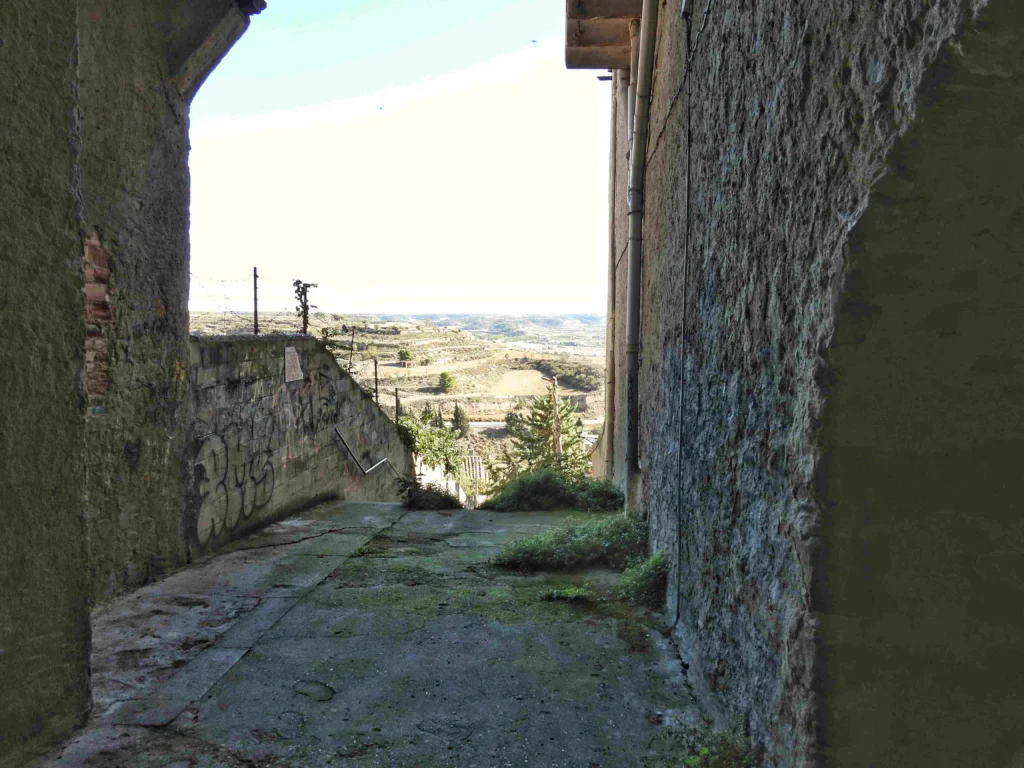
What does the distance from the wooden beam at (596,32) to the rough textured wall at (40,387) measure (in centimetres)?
565

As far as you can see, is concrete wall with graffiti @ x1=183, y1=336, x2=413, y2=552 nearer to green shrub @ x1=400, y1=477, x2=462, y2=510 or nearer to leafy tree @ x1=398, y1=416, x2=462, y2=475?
green shrub @ x1=400, y1=477, x2=462, y2=510

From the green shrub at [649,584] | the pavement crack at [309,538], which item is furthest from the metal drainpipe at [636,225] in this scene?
the pavement crack at [309,538]

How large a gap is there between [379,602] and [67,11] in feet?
10.8

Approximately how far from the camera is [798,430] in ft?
6.84

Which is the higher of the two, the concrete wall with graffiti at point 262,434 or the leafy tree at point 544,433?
the concrete wall with graffiti at point 262,434

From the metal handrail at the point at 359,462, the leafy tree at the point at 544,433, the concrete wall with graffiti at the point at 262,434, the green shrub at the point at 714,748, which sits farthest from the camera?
the leafy tree at the point at 544,433

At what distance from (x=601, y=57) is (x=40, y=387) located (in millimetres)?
6868

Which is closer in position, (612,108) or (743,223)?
(743,223)

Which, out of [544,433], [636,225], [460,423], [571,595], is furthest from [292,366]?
[460,423]

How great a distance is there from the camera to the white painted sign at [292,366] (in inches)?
302

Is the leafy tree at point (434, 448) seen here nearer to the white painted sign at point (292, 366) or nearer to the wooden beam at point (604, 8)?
the white painted sign at point (292, 366)

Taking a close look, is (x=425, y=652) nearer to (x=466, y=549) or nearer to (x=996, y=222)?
(x=466, y=549)

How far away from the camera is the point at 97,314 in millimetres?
4535

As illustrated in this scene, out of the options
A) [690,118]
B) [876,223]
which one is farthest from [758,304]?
[690,118]
